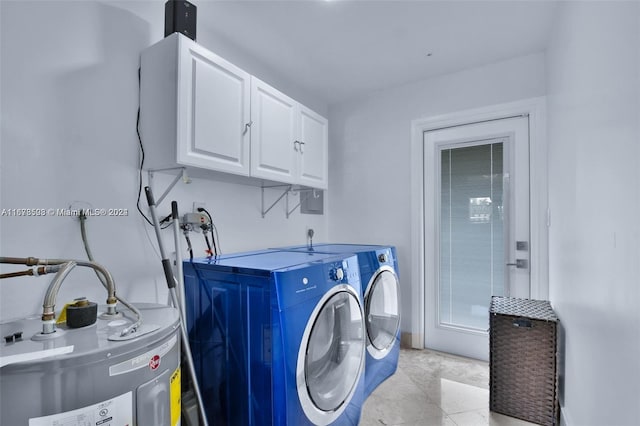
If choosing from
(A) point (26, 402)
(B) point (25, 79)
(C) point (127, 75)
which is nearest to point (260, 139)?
(C) point (127, 75)

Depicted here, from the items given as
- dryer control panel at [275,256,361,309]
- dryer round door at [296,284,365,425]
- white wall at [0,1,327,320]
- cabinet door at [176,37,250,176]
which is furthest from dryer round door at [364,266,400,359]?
white wall at [0,1,327,320]

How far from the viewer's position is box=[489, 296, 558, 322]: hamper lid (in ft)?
6.20

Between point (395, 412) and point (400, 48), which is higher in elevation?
point (400, 48)

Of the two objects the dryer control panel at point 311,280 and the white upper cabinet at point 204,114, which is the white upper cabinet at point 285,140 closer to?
the white upper cabinet at point 204,114

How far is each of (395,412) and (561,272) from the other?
50.9 inches

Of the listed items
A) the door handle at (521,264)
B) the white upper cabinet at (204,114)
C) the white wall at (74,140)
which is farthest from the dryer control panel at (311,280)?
the door handle at (521,264)

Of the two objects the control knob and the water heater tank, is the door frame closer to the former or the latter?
the control knob

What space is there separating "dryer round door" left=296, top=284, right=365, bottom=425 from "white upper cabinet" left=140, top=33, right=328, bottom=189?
0.90 meters

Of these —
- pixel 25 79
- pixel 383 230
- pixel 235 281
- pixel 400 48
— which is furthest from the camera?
pixel 383 230

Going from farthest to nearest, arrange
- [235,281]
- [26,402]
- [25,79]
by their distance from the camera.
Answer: [235,281]
[25,79]
[26,402]

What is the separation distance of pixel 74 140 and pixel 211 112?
0.61 meters

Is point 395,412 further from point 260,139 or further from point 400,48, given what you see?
point 400,48

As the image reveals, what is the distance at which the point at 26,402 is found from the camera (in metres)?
0.74

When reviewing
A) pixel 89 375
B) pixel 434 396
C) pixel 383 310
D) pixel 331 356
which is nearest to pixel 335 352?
pixel 331 356
